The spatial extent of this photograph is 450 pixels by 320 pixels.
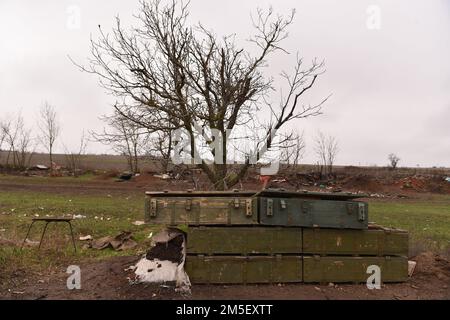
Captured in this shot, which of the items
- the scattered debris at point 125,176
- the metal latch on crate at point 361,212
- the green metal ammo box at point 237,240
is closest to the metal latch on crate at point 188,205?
the green metal ammo box at point 237,240

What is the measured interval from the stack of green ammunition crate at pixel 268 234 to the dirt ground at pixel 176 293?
0.21 m

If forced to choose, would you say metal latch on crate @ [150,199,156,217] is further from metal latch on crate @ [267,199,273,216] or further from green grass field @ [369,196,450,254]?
green grass field @ [369,196,450,254]

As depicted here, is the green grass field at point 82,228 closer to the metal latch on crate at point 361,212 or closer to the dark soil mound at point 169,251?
the dark soil mound at point 169,251

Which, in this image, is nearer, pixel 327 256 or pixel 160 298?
pixel 160 298

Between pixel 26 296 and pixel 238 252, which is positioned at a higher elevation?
pixel 238 252

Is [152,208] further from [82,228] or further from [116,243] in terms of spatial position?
[82,228]

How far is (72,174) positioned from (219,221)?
33256 mm

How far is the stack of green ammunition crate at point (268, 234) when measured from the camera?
6484mm
